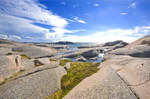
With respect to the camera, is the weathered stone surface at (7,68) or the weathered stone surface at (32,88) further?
the weathered stone surface at (7,68)

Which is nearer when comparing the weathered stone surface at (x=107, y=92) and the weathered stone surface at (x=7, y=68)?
the weathered stone surface at (x=107, y=92)

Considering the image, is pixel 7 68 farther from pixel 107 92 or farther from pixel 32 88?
pixel 107 92

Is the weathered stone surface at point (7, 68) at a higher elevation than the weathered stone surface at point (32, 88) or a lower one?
higher

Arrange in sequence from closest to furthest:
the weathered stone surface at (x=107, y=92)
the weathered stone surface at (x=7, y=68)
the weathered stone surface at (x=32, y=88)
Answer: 1. the weathered stone surface at (x=107, y=92)
2. the weathered stone surface at (x=32, y=88)
3. the weathered stone surface at (x=7, y=68)

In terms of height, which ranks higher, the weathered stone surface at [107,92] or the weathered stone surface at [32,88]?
the weathered stone surface at [107,92]

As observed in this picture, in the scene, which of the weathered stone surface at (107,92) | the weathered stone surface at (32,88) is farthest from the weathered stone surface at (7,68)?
the weathered stone surface at (107,92)

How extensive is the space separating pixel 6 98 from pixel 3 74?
148 inches

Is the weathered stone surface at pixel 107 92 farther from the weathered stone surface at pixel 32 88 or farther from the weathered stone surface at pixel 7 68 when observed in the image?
the weathered stone surface at pixel 7 68

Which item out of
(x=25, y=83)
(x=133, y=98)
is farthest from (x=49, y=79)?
(x=133, y=98)

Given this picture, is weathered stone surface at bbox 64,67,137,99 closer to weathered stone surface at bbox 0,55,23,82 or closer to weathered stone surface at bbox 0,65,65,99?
weathered stone surface at bbox 0,65,65,99

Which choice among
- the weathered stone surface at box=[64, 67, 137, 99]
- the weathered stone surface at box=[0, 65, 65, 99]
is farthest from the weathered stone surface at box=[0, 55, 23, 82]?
the weathered stone surface at box=[64, 67, 137, 99]

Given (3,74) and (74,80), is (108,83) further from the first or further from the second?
(3,74)

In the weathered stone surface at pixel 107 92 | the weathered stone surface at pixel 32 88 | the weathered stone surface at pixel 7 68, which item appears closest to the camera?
the weathered stone surface at pixel 107 92

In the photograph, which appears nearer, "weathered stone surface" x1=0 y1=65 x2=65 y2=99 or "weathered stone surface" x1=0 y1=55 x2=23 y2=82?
"weathered stone surface" x1=0 y1=65 x2=65 y2=99
